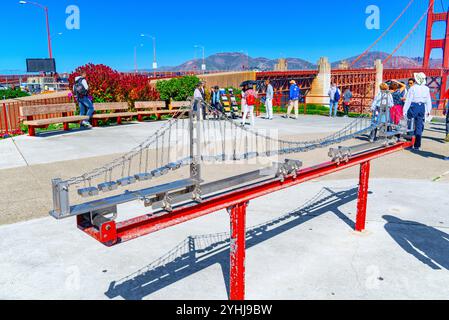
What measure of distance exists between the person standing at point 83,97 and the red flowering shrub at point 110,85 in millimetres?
1436

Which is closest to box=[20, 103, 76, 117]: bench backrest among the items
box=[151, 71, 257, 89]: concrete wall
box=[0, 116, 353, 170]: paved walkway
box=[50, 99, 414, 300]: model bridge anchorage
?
box=[0, 116, 353, 170]: paved walkway

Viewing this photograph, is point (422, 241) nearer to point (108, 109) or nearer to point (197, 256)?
point (197, 256)

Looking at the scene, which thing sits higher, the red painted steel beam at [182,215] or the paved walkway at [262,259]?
the red painted steel beam at [182,215]

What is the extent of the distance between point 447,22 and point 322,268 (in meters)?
81.5

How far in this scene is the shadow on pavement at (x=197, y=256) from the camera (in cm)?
395

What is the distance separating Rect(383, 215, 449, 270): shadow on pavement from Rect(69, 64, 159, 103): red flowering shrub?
42.0ft

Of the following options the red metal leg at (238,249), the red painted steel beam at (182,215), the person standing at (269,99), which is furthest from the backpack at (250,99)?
the red metal leg at (238,249)

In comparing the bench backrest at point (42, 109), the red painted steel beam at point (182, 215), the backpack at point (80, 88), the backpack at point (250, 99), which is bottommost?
the red painted steel beam at point (182, 215)

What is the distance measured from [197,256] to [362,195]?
2.26m

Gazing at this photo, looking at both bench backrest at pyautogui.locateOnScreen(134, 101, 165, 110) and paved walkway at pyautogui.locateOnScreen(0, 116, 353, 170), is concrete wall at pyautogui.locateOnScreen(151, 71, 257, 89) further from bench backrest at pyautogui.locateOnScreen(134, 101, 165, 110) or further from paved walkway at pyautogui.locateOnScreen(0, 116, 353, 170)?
paved walkway at pyautogui.locateOnScreen(0, 116, 353, 170)

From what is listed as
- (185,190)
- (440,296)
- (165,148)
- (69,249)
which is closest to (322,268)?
(440,296)

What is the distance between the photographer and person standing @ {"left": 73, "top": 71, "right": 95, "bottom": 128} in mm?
13305

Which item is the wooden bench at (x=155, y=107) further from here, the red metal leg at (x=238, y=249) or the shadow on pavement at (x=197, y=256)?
the red metal leg at (x=238, y=249)

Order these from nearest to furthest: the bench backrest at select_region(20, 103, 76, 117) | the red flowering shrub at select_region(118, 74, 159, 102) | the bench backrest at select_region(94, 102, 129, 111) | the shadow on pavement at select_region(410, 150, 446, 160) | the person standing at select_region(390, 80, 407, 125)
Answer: the person standing at select_region(390, 80, 407, 125)
the shadow on pavement at select_region(410, 150, 446, 160)
the bench backrest at select_region(20, 103, 76, 117)
the bench backrest at select_region(94, 102, 129, 111)
the red flowering shrub at select_region(118, 74, 159, 102)
